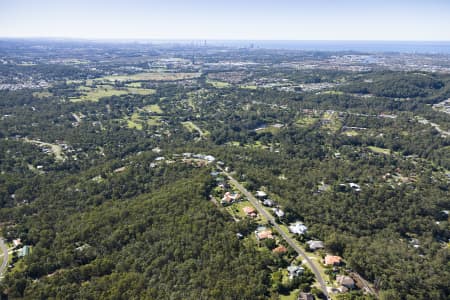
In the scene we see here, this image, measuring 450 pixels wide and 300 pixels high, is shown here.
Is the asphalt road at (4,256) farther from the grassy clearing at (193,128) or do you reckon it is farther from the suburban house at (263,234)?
the grassy clearing at (193,128)

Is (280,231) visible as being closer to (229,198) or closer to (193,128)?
(229,198)

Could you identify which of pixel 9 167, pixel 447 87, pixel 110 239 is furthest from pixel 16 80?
pixel 447 87

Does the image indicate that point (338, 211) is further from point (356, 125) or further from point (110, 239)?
point (356, 125)

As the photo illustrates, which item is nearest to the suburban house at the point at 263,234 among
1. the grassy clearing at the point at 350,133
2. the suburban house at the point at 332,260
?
the suburban house at the point at 332,260

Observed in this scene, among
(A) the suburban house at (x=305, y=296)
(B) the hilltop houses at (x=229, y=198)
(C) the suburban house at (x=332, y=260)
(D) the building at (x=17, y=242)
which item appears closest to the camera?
(A) the suburban house at (x=305, y=296)

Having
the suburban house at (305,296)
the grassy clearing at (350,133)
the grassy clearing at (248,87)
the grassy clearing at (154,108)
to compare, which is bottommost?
the suburban house at (305,296)

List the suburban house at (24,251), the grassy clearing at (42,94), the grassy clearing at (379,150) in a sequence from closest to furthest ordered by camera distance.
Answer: the suburban house at (24,251) → the grassy clearing at (379,150) → the grassy clearing at (42,94)

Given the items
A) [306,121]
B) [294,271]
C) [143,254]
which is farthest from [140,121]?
[294,271]
